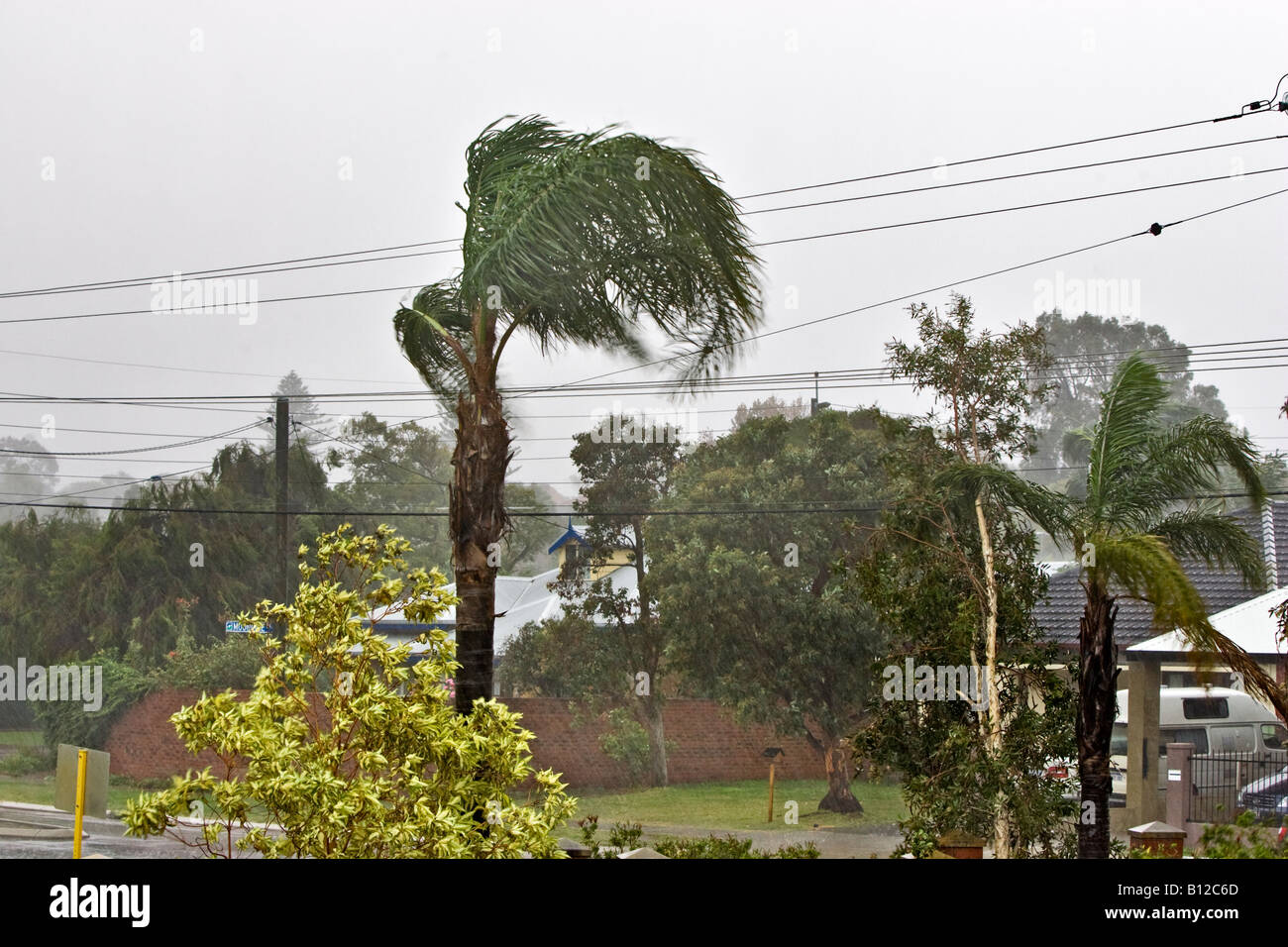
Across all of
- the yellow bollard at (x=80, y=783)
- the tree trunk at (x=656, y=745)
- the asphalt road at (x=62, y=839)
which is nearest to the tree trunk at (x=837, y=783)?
the tree trunk at (x=656, y=745)

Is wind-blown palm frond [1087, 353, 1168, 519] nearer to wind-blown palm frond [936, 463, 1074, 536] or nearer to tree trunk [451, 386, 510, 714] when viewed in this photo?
wind-blown palm frond [936, 463, 1074, 536]

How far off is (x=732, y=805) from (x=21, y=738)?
658 inches

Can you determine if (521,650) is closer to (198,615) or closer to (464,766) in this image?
(198,615)

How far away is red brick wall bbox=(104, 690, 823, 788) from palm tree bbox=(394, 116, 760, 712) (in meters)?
16.8

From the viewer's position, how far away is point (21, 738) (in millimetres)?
29109

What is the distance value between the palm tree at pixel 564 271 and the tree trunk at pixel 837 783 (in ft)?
49.4

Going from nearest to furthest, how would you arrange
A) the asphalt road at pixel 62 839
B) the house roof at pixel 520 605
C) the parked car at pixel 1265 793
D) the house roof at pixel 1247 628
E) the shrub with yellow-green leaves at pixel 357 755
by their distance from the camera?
1. the shrub with yellow-green leaves at pixel 357 755
2. the parked car at pixel 1265 793
3. the house roof at pixel 1247 628
4. the asphalt road at pixel 62 839
5. the house roof at pixel 520 605

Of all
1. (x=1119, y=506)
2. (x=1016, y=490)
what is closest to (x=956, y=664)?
(x=1016, y=490)

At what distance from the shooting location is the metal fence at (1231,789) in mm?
16828

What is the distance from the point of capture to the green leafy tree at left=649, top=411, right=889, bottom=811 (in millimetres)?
23797

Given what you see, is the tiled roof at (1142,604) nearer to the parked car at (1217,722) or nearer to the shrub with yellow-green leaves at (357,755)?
the parked car at (1217,722)

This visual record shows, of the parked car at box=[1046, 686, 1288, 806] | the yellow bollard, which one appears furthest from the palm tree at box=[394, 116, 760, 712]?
the parked car at box=[1046, 686, 1288, 806]
